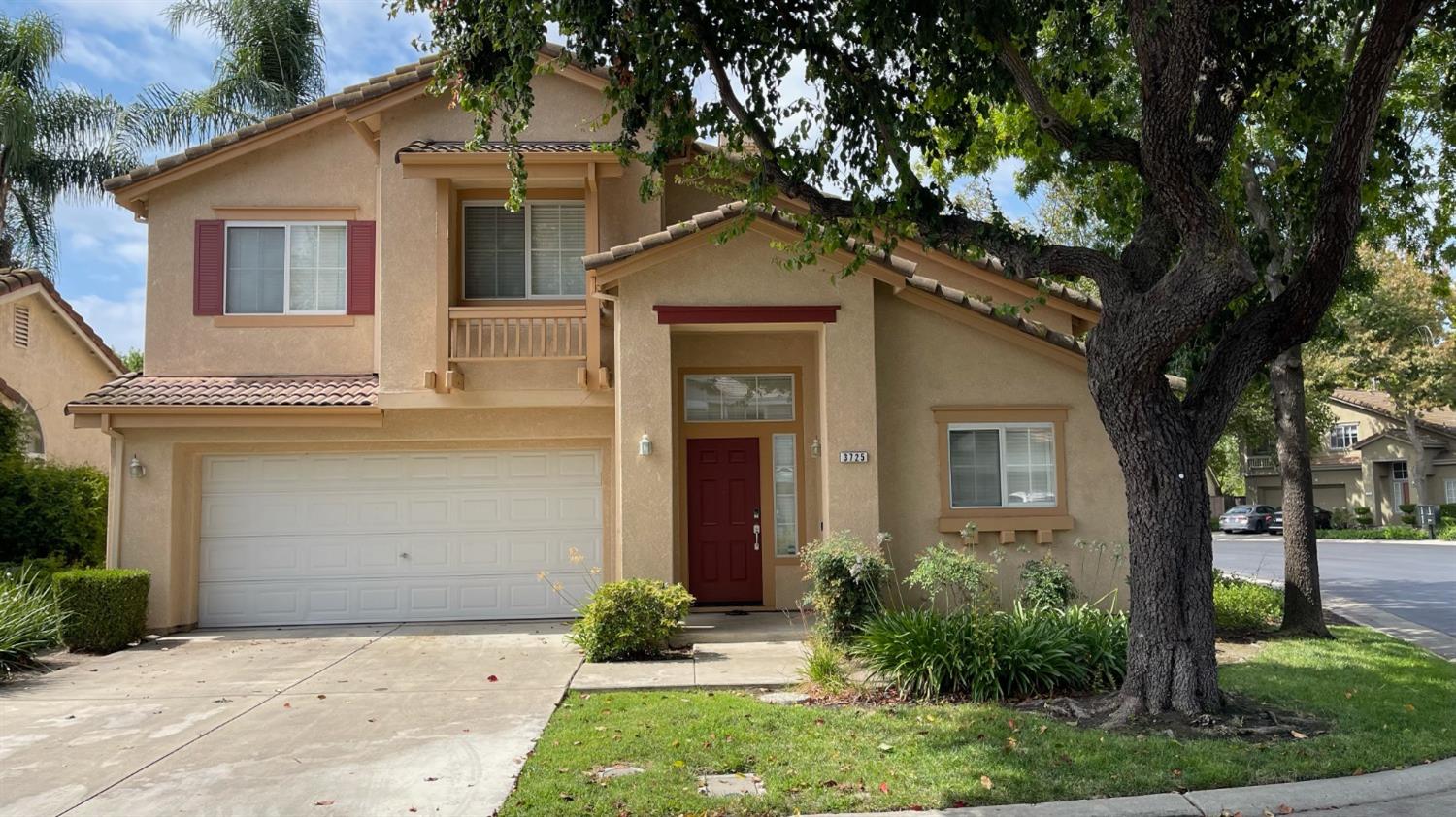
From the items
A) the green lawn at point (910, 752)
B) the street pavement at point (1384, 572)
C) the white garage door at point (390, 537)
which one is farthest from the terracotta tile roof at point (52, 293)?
the street pavement at point (1384, 572)

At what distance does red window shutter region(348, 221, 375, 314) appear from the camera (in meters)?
13.6

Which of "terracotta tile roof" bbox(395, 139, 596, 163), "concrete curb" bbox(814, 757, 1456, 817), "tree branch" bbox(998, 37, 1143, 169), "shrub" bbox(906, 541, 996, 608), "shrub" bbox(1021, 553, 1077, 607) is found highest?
"terracotta tile roof" bbox(395, 139, 596, 163)

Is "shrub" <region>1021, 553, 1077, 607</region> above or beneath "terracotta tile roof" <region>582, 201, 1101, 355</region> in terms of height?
beneath

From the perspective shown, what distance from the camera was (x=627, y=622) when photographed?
10.2m

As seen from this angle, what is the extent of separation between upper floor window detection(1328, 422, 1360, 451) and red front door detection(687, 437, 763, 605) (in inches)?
1669

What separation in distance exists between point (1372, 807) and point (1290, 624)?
21.2 ft

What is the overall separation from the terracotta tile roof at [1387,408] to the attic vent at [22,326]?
138 feet

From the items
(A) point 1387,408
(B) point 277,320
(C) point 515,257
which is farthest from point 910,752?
(A) point 1387,408

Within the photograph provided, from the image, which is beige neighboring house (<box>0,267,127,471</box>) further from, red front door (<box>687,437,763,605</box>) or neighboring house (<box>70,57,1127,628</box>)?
red front door (<box>687,437,763,605</box>)

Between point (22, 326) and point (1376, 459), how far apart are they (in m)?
46.4

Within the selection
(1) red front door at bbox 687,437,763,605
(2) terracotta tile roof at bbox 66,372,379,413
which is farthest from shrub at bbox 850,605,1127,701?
(2) terracotta tile roof at bbox 66,372,379,413

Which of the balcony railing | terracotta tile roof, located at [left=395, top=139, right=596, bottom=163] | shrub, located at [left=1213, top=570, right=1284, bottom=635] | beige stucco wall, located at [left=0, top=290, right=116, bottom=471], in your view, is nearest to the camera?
shrub, located at [left=1213, top=570, right=1284, bottom=635]

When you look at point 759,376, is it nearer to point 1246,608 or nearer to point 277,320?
point 277,320

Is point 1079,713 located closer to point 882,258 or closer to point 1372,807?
point 1372,807
